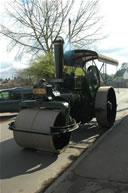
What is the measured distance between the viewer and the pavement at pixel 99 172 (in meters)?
2.79

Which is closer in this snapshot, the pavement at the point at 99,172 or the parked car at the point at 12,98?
the pavement at the point at 99,172

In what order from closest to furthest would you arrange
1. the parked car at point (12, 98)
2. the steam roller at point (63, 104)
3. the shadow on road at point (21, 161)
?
the shadow on road at point (21, 161) → the steam roller at point (63, 104) → the parked car at point (12, 98)

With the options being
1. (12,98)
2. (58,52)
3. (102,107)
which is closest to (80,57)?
(58,52)

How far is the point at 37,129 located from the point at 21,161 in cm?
70

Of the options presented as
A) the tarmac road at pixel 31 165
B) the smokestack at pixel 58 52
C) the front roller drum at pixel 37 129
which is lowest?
the tarmac road at pixel 31 165

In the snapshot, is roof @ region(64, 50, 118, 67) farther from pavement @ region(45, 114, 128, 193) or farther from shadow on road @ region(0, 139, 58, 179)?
shadow on road @ region(0, 139, 58, 179)

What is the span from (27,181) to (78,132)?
111 inches

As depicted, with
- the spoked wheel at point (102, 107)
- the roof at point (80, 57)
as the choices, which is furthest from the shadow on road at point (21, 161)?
the roof at point (80, 57)

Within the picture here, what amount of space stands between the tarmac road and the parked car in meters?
4.39

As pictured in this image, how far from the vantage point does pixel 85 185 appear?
2.88 m

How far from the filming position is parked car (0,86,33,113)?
947cm

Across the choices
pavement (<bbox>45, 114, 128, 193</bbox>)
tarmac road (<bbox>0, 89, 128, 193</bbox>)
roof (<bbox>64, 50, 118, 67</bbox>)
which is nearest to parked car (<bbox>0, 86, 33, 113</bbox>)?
roof (<bbox>64, 50, 118, 67</bbox>)

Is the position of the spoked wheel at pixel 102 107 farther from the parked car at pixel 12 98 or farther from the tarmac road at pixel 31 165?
the parked car at pixel 12 98

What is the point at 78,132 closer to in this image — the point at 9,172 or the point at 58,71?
the point at 58,71
